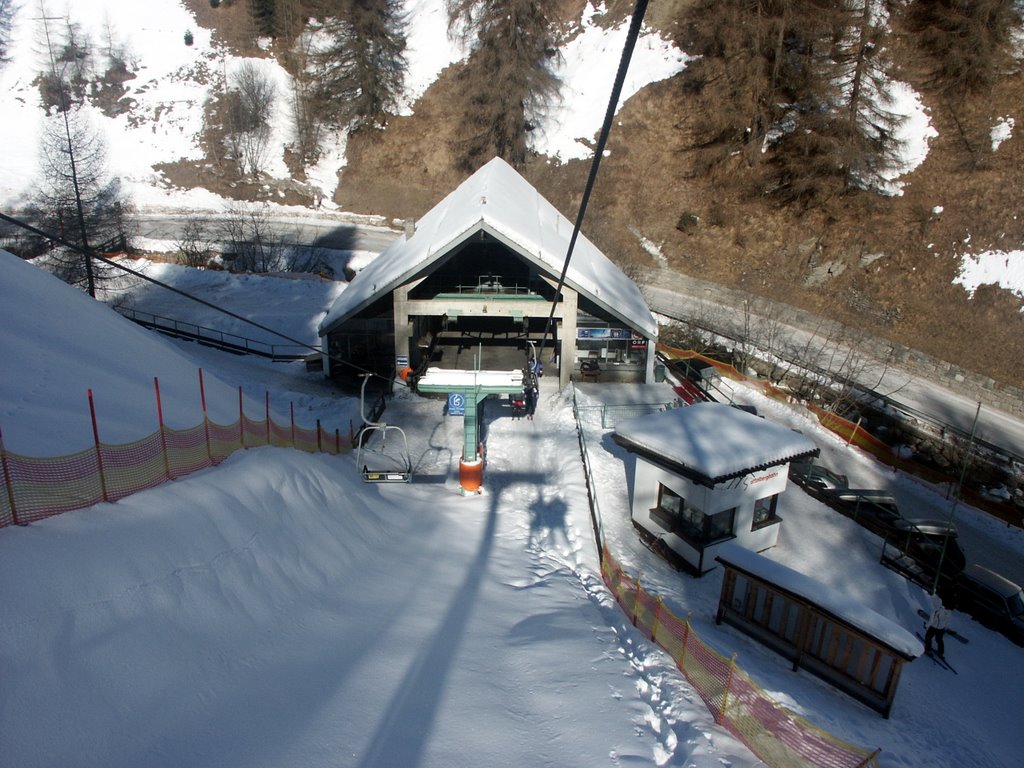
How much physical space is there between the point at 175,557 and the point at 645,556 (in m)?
10.3

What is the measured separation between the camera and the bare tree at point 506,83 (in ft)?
160

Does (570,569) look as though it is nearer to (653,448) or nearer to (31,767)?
(653,448)

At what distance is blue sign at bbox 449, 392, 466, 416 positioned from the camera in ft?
52.2

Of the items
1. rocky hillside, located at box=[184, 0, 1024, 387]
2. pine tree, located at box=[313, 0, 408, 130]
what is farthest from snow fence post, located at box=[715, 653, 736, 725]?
pine tree, located at box=[313, 0, 408, 130]

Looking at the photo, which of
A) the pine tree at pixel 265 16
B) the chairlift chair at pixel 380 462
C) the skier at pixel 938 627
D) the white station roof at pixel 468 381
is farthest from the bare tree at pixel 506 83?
the skier at pixel 938 627

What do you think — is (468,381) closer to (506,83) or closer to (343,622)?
(343,622)

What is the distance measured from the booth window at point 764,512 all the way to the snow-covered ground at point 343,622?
92cm

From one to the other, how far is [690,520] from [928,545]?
691 cm

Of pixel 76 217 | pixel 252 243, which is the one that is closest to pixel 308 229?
pixel 252 243

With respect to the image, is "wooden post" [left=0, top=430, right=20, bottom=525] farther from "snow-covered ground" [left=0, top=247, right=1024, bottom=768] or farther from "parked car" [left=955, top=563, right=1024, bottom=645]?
"parked car" [left=955, top=563, right=1024, bottom=645]

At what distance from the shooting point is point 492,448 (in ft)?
64.1

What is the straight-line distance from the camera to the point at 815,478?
1941 centimetres

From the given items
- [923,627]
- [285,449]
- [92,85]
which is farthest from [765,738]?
[92,85]

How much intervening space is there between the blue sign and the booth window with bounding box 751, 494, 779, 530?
736cm
